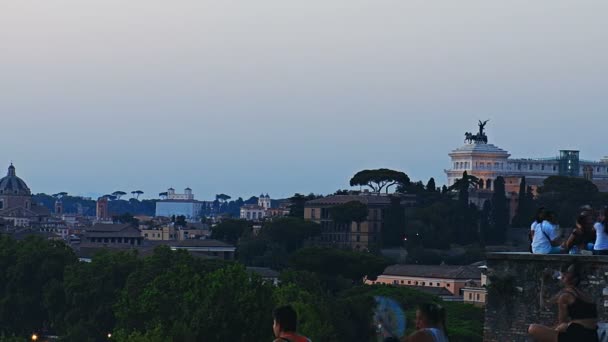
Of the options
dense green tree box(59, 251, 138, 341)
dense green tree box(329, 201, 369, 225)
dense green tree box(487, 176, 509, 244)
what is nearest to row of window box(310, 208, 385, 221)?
dense green tree box(329, 201, 369, 225)

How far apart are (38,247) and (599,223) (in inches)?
2802

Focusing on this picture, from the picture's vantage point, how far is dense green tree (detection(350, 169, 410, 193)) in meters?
148

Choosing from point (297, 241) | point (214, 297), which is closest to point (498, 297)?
point (214, 297)

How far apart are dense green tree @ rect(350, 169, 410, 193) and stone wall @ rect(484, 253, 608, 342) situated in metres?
131

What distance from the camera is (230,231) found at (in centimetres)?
14500

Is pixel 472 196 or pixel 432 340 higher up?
pixel 472 196

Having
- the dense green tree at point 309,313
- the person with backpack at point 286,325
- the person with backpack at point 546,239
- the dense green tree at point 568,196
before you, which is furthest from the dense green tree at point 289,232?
the person with backpack at point 286,325

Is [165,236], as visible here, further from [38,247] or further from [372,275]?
[38,247]

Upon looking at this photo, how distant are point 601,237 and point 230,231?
129124 millimetres

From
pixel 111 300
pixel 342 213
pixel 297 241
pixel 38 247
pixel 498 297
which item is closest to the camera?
pixel 498 297

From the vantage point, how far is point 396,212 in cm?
12712

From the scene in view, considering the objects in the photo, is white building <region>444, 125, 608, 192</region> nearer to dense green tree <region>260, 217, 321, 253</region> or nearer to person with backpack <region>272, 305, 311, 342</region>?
dense green tree <region>260, 217, 321, 253</region>

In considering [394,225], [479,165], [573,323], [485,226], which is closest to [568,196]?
[485,226]

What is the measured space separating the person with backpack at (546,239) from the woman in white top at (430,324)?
5.07 metres
